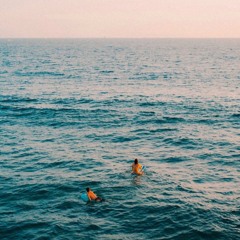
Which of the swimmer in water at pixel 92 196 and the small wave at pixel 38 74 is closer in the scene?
the swimmer in water at pixel 92 196

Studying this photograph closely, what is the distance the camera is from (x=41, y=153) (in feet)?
131

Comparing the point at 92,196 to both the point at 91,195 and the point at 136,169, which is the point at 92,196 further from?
the point at 136,169

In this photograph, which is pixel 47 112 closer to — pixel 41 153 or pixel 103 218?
pixel 41 153

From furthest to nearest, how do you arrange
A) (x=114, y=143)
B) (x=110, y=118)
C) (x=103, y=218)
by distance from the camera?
(x=110, y=118), (x=114, y=143), (x=103, y=218)

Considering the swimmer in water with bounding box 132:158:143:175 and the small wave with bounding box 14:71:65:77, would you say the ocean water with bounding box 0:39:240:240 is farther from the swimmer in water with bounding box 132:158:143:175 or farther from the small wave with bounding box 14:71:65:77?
the small wave with bounding box 14:71:65:77

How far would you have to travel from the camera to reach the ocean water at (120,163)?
2544 cm

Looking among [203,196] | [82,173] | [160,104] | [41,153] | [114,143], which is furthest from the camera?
[160,104]

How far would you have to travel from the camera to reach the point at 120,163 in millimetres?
36812

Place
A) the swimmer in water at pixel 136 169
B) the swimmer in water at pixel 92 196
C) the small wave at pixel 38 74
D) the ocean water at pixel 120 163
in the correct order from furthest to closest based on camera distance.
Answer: the small wave at pixel 38 74 → the swimmer in water at pixel 136 169 → the swimmer in water at pixel 92 196 → the ocean water at pixel 120 163

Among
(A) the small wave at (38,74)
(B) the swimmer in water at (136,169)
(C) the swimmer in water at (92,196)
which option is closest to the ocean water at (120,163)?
(C) the swimmer in water at (92,196)

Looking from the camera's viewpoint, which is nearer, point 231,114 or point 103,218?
point 103,218

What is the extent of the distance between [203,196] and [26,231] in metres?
14.1

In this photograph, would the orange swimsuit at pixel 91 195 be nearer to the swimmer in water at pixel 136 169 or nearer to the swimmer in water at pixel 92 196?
the swimmer in water at pixel 92 196

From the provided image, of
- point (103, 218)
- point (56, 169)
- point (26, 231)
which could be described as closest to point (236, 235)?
point (103, 218)
